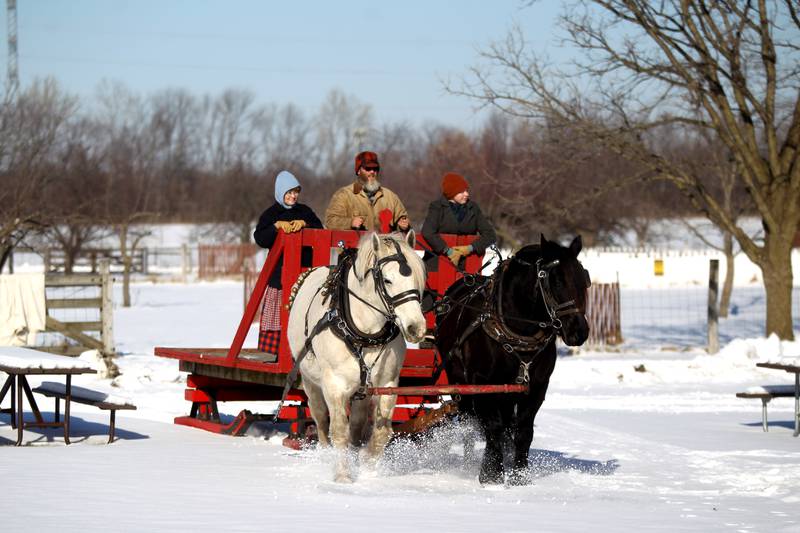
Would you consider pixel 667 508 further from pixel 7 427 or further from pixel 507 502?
pixel 7 427

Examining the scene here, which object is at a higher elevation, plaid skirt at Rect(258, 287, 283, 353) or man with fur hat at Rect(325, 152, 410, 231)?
man with fur hat at Rect(325, 152, 410, 231)

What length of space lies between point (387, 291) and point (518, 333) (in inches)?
42.5

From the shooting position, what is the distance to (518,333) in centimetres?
897

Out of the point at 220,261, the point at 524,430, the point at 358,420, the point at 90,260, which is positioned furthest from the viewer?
the point at 220,261

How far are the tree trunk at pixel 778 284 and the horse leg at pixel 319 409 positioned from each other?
41.6 ft

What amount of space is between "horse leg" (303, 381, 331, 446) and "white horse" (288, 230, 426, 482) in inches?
11.9

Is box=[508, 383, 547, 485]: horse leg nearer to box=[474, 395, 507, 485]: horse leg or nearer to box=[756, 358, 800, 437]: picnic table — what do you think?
box=[474, 395, 507, 485]: horse leg

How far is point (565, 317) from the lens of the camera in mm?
8656

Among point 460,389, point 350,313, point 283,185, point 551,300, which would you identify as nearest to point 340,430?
point 350,313

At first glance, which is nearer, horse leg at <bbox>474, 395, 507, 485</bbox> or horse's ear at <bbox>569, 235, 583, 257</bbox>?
horse's ear at <bbox>569, 235, 583, 257</bbox>

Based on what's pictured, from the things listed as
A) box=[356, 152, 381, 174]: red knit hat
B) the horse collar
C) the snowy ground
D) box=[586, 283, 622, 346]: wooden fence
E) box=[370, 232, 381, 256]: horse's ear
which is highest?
box=[356, 152, 381, 174]: red knit hat

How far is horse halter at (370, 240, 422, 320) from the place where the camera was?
842 cm

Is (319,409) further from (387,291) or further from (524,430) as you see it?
(387,291)

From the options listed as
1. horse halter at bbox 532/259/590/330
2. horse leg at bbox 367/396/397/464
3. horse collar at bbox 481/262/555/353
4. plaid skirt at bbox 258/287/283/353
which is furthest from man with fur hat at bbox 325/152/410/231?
horse halter at bbox 532/259/590/330
